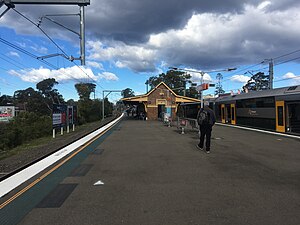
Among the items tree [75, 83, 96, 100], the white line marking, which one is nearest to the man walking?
the white line marking

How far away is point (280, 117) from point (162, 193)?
1559 centimetres

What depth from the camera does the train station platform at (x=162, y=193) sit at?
424cm

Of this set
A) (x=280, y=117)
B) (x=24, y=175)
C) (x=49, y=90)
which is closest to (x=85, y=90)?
(x=49, y=90)

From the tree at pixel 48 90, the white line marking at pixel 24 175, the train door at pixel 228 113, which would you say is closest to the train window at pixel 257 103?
the train door at pixel 228 113

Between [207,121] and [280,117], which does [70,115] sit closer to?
[207,121]

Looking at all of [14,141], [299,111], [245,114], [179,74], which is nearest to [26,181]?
[299,111]

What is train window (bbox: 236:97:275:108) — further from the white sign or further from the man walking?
the white sign

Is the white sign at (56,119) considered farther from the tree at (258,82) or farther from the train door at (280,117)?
the tree at (258,82)

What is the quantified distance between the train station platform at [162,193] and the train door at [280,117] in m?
9.96

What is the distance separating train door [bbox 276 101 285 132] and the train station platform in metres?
9.96

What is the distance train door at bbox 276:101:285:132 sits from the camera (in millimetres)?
18141

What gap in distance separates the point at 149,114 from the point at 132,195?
Result: 4301 centimetres

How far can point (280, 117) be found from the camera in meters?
18.6

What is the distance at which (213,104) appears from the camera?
3275cm
